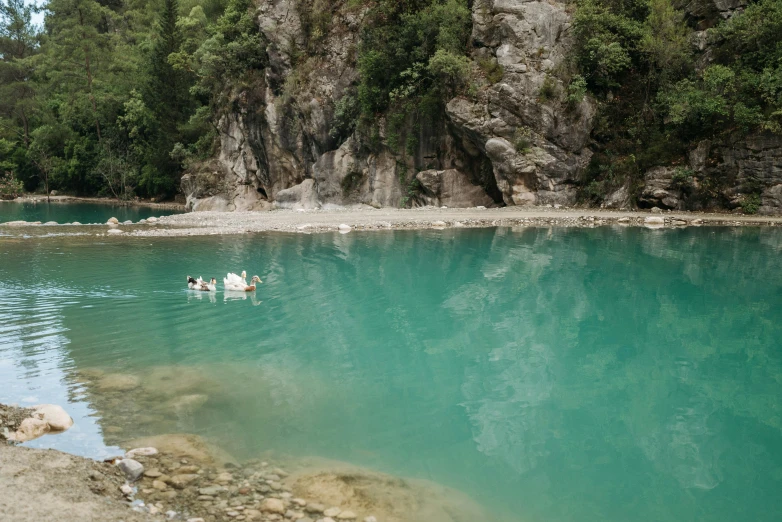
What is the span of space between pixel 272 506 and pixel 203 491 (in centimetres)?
67

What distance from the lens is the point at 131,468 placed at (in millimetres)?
5105

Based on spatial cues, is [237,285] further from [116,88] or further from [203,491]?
[116,88]

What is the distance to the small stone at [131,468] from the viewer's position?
506cm

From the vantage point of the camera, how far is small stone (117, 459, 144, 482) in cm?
506

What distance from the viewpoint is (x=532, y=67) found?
2877 centimetres

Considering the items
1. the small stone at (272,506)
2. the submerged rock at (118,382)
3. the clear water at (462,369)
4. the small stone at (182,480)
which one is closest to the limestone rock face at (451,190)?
the clear water at (462,369)

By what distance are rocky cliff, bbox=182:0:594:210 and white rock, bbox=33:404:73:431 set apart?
24.6 meters

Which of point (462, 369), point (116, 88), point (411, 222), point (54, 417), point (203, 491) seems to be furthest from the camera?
point (116, 88)

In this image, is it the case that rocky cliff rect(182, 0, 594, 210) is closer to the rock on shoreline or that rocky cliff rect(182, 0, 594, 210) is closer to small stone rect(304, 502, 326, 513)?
the rock on shoreline

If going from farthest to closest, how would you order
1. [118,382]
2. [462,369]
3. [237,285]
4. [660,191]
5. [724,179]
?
[660,191], [724,179], [237,285], [462,369], [118,382]

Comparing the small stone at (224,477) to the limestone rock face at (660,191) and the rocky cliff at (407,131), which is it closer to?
the rocky cliff at (407,131)

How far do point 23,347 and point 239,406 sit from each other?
447 cm

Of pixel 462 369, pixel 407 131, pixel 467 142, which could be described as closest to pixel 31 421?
pixel 462 369

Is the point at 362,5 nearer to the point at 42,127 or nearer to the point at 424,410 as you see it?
the point at 424,410
